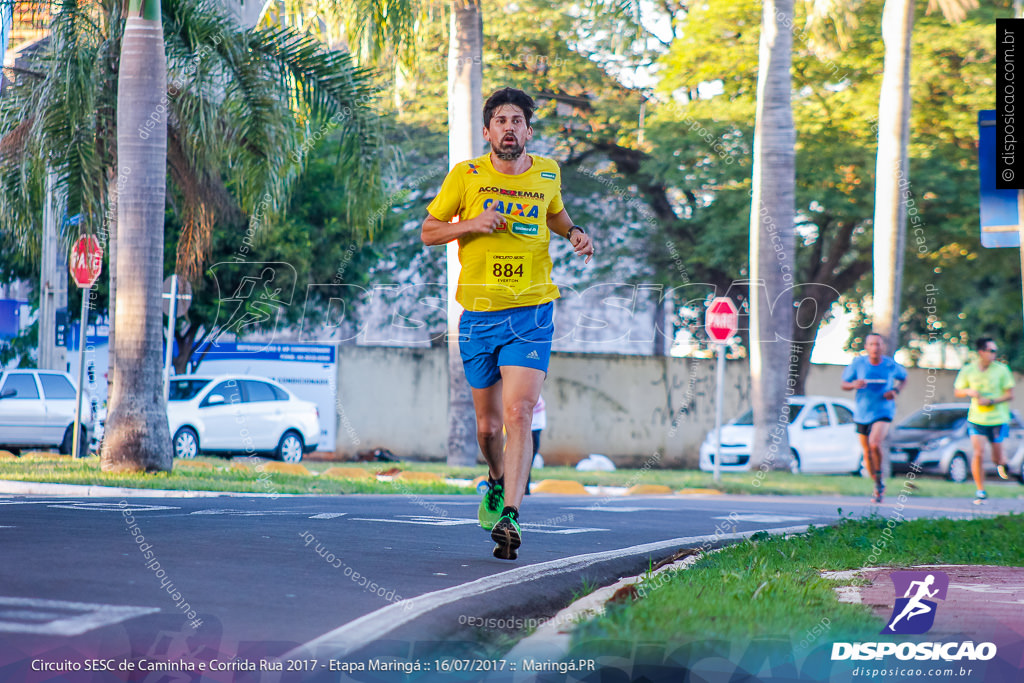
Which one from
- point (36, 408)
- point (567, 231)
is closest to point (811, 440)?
point (36, 408)

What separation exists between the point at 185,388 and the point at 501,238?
1528 centimetres

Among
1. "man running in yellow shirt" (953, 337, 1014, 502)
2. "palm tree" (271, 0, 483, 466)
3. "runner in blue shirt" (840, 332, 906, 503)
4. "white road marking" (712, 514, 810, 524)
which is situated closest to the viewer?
"white road marking" (712, 514, 810, 524)

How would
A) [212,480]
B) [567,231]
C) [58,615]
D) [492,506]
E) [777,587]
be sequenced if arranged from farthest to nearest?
1. [212,480]
2. [567,231]
3. [492,506]
4. [777,587]
5. [58,615]

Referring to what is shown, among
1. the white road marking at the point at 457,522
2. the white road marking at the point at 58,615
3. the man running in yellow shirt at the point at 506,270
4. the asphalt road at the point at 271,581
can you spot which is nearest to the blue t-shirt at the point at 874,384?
the asphalt road at the point at 271,581

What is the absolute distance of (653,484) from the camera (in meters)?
17.1

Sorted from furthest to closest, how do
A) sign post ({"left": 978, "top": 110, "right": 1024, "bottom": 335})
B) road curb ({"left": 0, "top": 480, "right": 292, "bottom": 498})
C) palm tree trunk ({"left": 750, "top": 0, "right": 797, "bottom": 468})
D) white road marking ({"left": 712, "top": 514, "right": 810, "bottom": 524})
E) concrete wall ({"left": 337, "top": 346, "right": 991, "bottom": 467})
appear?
concrete wall ({"left": 337, "top": 346, "right": 991, "bottom": 467}), palm tree trunk ({"left": 750, "top": 0, "right": 797, "bottom": 468}), road curb ({"left": 0, "top": 480, "right": 292, "bottom": 498}), white road marking ({"left": 712, "top": 514, "right": 810, "bottom": 524}), sign post ({"left": 978, "top": 110, "right": 1024, "bottom": 335})

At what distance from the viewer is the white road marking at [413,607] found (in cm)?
388

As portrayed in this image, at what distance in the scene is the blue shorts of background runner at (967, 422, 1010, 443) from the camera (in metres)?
15.2

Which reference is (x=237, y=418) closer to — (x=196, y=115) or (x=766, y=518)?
(x=196, y=115)

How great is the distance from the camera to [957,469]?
84.4 feet

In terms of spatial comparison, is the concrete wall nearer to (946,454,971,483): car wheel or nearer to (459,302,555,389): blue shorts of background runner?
(946,454,971,483): car wheel

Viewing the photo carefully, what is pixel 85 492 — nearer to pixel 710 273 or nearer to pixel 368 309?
pixel 710 273

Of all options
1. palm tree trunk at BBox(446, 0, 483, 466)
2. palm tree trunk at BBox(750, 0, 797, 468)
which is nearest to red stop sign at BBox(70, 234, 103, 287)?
palm tree trunk at BBox(446, 0, 483, 466)

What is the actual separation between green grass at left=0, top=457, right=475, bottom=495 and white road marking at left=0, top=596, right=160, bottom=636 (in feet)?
24.4
